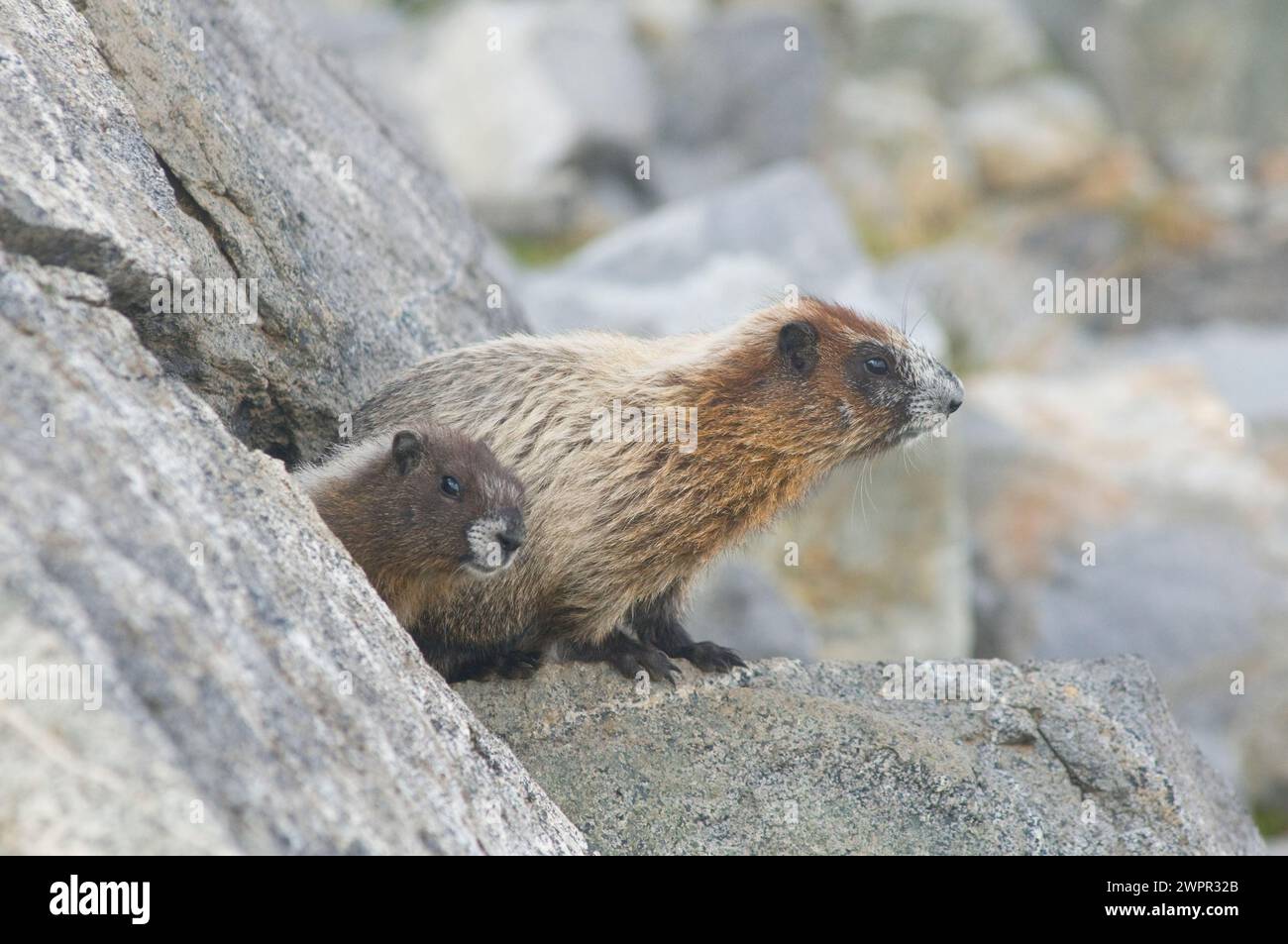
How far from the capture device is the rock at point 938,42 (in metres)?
32.8

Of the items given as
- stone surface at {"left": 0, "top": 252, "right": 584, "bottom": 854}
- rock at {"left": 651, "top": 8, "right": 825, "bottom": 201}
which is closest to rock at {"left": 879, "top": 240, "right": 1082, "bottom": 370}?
rock at {"left": 651, "top": 8, "right": 825, "bottom": 201}

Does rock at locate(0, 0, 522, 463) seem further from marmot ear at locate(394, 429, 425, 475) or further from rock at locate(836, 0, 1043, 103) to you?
rock at locate(836, 0, 1043, 103)

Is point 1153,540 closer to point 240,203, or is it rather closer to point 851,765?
point 851,765

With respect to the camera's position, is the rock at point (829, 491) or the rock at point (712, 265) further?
the rock at point (829, 491)

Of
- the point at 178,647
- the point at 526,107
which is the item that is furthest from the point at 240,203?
the point at 526,107

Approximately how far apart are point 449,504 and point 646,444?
1.16 meters

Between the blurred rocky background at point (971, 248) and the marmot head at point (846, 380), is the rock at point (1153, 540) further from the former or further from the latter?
the marmot head at point (846, 380)

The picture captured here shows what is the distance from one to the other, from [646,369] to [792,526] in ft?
29.4

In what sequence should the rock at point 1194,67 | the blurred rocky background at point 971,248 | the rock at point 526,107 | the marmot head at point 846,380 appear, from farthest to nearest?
1. the rock at point 1194,67
2. the rock at point 526,107
3. the blurred rocky background at point 971,248
4. the marmot head at point 846,380

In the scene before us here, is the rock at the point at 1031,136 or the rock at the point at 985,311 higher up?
the rock at the point at 1031,136

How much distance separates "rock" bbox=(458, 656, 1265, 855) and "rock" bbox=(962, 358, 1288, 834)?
828cm

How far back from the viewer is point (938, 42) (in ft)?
108

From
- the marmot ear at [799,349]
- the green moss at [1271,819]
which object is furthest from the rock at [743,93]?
the marmot ear at [799,349]

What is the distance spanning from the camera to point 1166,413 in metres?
19.3
